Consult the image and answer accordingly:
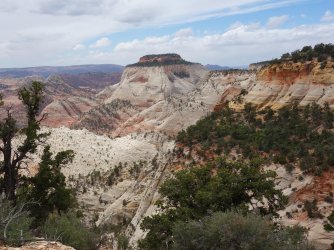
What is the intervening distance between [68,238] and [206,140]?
575 inches

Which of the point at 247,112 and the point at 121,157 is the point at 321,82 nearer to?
the point at 247,112

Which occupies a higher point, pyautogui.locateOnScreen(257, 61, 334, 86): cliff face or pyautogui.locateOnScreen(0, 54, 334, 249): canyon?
pyautogui.locateOnScreen(257, 61, 334, 86): cliff face

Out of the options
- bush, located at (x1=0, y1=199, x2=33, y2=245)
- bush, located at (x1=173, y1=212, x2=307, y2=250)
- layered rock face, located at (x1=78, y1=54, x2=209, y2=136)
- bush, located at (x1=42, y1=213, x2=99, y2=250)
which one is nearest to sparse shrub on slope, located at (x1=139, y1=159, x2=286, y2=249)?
bush, located at (x1=173, y1=212, x2=307, y2=250)

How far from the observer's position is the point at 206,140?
3077cm

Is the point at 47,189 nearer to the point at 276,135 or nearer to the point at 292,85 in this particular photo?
the point at 276,135

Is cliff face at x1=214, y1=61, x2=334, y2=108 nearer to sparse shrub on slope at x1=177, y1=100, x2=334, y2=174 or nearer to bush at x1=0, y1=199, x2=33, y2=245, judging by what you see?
sparse shrub on slope at x1=177, y1=100, x2=334, y2=174

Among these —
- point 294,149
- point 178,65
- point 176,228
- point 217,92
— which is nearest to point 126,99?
point 178,65

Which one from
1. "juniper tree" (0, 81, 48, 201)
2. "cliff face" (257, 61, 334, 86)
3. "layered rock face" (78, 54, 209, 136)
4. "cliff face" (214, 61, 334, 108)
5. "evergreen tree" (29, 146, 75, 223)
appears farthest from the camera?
"layered rock face" (78, 54, 209, 136)

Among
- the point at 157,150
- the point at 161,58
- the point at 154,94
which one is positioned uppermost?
the point at 161,58

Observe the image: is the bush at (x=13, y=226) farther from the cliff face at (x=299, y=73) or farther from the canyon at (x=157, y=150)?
the cliff face at (x=299, y=73)

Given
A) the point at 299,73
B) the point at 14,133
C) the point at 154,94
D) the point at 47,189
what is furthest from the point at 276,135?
the point at 154,94

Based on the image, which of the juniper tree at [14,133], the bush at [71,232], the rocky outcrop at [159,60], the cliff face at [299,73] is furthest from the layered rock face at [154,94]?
the juniper tree at [14,133]

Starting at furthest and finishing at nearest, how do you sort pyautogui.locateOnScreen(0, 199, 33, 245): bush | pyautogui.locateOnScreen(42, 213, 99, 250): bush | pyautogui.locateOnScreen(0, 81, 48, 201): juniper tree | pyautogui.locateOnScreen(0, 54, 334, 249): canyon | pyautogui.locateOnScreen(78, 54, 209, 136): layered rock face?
pyautogui.locateOnScreen(78, 54, 209, 136): layered rock face < pyautogui.locateOnScreen(0, 54, 334, 249): canyon < pyautogui.locateOnScreen(0, 81, 48, 201): juniper tree < pyautogui.locateOnScreen(42, 213, 99, 250): bush < pyautogui.locateOnScreen(0, 199, 33, 245): bush

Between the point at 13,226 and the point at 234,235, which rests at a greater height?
the point at 13,226
